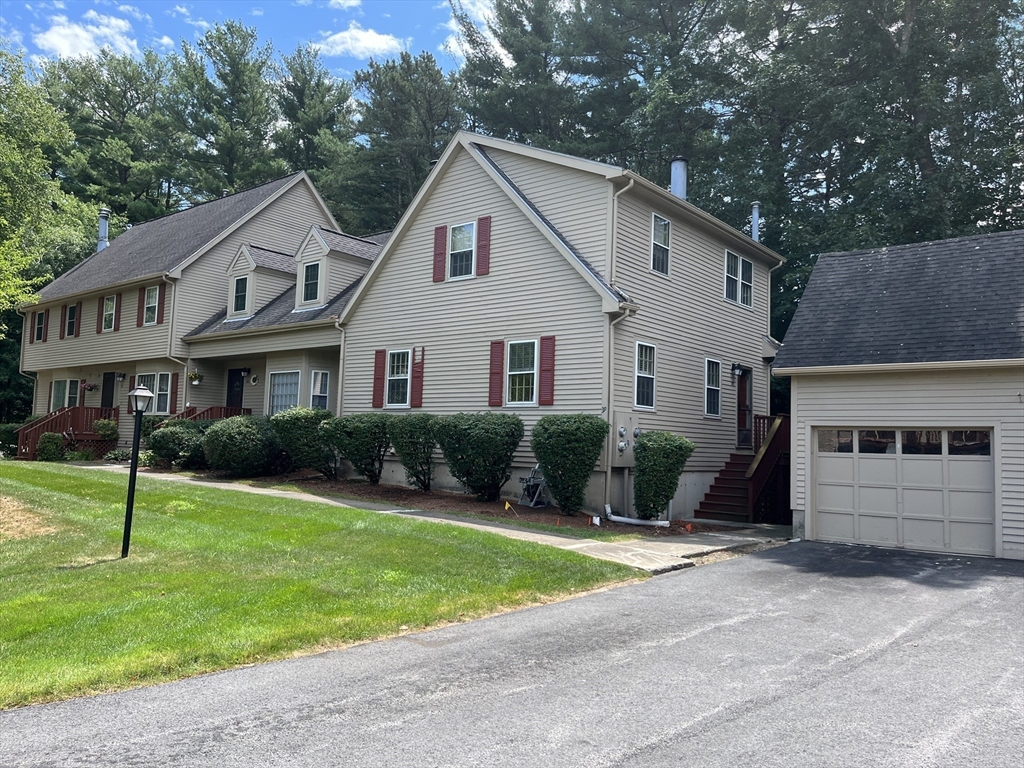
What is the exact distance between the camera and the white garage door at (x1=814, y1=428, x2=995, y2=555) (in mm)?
12727

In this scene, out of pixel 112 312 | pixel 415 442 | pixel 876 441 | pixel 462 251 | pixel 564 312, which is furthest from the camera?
pixel 112 312

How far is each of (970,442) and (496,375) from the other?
8.84m

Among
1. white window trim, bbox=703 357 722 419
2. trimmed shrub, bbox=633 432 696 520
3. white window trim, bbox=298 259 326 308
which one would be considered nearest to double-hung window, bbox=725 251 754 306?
white window trim, bbox=703 357 722 419

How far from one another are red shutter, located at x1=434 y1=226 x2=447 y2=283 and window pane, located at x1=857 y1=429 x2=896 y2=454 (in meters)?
9.52

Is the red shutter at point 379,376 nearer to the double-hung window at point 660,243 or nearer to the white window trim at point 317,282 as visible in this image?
the white window trim at point 317,282

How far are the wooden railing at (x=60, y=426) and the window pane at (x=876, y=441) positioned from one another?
2335cm

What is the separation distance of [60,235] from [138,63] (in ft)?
67.6

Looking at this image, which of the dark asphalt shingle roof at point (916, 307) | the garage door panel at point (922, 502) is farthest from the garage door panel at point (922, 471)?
the dark asphalt shingle roof at point (916, 307)

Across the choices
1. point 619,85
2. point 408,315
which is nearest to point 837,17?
point 619,85

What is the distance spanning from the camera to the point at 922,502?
13.1 metres

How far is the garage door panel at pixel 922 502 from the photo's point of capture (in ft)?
42.6

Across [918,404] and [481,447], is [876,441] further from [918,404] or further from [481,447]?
[481,447]

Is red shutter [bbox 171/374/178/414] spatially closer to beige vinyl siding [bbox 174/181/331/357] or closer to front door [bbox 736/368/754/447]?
beige vinyl siding [bbox 174/181/331/357]

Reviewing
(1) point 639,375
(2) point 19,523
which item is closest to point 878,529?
(1) point 639,375
